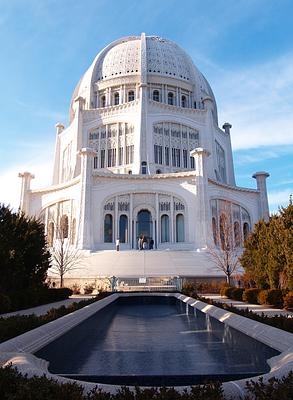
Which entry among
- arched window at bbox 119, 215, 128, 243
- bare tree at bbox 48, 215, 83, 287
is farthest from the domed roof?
arched window at bbox 119, 215, 128, 243

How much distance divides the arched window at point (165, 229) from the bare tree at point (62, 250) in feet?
29.5

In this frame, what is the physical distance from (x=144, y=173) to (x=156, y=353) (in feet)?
122

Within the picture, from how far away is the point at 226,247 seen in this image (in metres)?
27.8

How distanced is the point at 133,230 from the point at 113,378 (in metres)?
34.2

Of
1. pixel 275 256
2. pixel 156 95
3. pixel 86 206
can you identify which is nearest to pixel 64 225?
pixel 86 206

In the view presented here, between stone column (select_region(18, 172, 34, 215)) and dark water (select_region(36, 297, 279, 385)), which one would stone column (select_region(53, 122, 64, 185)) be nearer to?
stone column (select_region(18, 172, 34, 215))

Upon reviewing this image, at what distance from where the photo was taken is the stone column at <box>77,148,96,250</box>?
118 ft

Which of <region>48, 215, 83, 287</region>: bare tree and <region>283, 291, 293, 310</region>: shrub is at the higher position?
<region>48, 215, 83, 287</region>: bare tree

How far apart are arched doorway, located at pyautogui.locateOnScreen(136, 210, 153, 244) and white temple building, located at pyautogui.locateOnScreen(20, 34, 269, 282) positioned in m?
0.11

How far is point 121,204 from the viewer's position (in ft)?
128

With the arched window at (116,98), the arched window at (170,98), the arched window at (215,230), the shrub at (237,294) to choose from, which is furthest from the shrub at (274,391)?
the arched window at (170,98)

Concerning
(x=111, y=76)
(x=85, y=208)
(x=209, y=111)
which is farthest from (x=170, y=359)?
(x=111, y=76)

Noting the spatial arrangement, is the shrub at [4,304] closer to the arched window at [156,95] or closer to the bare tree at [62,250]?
the bare tree at [62,250]

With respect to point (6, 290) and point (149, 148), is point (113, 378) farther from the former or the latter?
point (149, 148)
